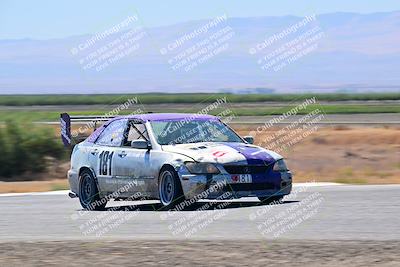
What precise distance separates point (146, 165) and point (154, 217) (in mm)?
1292

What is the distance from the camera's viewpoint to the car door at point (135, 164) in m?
15.8

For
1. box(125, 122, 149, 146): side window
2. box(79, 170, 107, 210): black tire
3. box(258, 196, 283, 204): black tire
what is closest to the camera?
box(258, 196, 283, 204): black tire

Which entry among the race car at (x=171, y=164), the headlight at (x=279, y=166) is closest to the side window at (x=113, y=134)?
the race car at (x=171, y=164)

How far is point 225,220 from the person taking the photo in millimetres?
13961

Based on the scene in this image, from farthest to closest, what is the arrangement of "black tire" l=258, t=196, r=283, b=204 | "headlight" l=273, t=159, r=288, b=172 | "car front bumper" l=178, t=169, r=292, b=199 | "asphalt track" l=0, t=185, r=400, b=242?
"black tire" l=258, t=196, r=283, b=204, "headlight" l=273, t=159, r=288, b=172, "car front bumper" l=178, t=169, r=292, b=199, "asphalt track" l=0, t=185, r=400, b=242

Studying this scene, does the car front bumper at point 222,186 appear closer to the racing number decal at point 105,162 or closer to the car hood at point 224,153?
the car hood at point 224,153

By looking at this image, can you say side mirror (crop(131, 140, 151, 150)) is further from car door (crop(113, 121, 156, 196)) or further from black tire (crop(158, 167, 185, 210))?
black tire (crop(158, 167, 185, 210))

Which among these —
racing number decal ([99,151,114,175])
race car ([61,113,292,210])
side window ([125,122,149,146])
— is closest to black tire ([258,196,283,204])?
race car ([61,113,292,210])

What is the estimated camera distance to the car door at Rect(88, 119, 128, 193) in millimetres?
16469

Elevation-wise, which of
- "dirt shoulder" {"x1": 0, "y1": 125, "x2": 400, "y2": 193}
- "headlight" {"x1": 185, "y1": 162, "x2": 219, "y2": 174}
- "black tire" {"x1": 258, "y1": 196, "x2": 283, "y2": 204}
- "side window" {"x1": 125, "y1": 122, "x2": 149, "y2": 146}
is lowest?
"dirt shoulder" {"x1": 0, "y1": 125, "x2": 400, "y2": 193}

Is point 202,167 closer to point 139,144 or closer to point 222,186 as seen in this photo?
point 222,186

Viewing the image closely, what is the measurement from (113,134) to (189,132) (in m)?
1.36

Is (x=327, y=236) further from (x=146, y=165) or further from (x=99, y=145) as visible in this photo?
(x=99, y=145)

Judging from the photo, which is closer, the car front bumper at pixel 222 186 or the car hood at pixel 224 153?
the car front bumper at pixel 222 186
